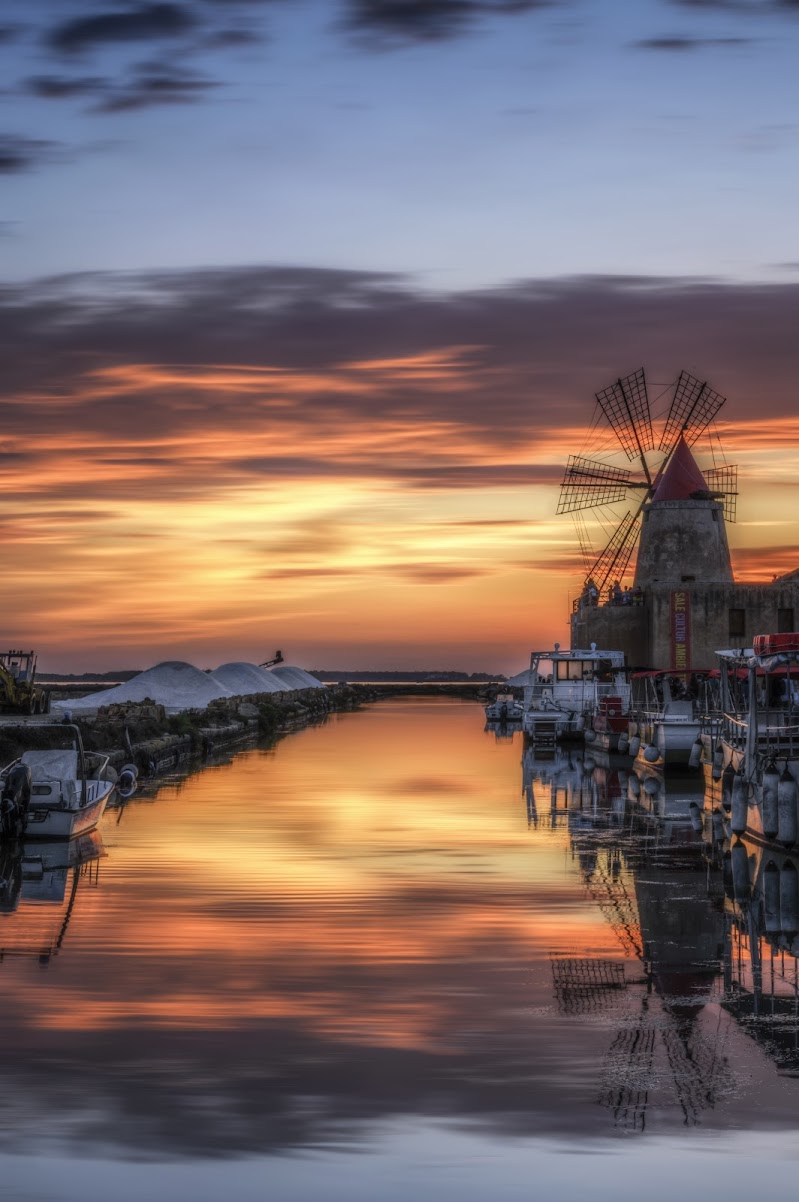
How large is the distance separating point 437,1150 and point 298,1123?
2.65 feet

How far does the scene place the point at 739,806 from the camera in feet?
66.8

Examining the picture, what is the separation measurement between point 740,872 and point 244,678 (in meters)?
77.8

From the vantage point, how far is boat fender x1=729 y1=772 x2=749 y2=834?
20391mm

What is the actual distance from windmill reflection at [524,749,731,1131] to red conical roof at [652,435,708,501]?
1349 inches

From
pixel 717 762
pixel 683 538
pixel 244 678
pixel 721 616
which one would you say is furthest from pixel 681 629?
pixel 244 678

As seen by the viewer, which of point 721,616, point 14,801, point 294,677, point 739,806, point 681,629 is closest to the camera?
point 739,806

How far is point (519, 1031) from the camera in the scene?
10672mm

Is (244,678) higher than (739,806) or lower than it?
higher

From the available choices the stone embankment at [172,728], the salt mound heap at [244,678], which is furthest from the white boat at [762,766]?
the salt mound heap at [244,678]

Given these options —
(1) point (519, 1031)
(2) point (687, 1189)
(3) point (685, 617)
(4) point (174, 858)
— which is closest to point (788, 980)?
(1) point (519, 1031)

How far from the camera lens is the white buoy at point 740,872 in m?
17.5

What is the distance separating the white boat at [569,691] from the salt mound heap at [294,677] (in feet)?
222

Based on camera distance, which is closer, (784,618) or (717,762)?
(717,762)

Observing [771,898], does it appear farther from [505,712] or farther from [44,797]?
[505,712]
